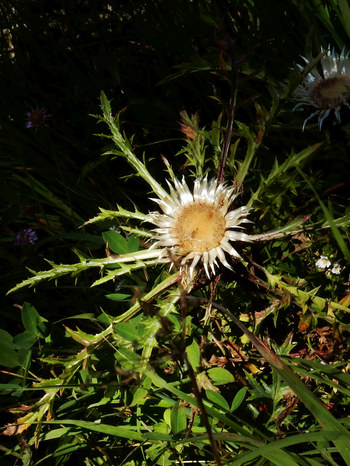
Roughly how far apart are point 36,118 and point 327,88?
49.6 inches

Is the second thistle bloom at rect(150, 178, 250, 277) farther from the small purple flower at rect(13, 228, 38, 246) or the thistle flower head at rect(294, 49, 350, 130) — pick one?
the small purple flower at rect(13, 228, 38, 246)

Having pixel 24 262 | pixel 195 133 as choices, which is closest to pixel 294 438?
pixel 195 133

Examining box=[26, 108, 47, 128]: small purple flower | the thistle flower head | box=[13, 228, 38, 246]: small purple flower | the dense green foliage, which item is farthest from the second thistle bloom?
box=[26, 108, 47, 128]: small purple flower

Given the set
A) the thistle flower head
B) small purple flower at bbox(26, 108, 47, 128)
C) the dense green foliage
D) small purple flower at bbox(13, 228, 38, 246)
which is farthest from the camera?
small purple flower at bbox(26, 108, 47, 128)

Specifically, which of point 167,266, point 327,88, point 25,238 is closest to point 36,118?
point 25,238

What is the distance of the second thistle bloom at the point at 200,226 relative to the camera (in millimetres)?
1320

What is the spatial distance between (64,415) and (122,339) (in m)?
0.33

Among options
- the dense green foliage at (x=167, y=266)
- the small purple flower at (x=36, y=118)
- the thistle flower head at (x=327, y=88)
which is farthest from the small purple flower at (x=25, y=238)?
the thistle flower head at (x=327, y=88)

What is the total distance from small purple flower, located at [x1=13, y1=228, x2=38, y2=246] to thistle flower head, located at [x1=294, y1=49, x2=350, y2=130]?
110cm

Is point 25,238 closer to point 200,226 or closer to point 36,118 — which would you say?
point 36,118

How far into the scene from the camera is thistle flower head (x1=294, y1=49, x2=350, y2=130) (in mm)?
1569

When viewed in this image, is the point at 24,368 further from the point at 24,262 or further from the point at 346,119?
the point at 346,119

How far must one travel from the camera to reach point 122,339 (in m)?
1.32

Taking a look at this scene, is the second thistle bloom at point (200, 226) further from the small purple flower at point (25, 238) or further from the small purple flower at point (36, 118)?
the small purple flower at point (36, 118)
